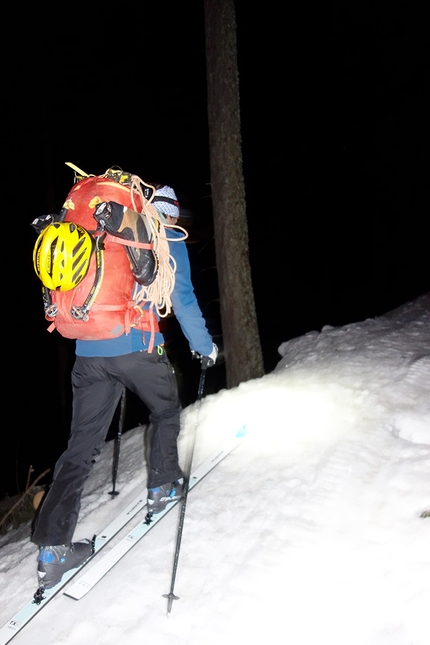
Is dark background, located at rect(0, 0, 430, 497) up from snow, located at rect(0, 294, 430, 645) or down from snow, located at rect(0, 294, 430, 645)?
up

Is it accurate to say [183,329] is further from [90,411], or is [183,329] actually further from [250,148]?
[250,148]

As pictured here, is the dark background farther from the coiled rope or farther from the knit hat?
the coiled rope

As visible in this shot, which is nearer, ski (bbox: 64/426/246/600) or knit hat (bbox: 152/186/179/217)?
ski (bbox: 64/426/246/600)

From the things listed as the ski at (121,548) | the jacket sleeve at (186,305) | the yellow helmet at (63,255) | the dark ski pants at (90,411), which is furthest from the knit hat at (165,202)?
the ski at (121,548)

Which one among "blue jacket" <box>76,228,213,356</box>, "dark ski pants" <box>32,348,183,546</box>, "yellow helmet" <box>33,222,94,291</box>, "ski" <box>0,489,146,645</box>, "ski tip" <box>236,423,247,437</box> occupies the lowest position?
"ski" <box>0,489,146,645</box>

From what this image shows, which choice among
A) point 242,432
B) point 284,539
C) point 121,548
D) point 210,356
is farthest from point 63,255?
point 242,432

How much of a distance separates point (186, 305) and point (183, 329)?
0.16 meters

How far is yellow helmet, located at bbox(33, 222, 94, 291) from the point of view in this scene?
8.54ft

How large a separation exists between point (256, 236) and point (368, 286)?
26.9 ft

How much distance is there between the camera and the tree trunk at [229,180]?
6.44m

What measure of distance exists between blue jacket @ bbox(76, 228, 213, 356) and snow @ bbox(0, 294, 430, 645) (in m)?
0.68

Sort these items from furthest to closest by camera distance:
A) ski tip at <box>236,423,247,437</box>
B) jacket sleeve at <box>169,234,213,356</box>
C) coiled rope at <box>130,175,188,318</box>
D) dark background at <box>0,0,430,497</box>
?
dark background at <box>0,0,430,497</box> < ski tip at <box>236,423,247,437</box> < jacket sleeve at <box>169,234,213,356</box> < coiled rope at <box>130,175,188,318</box>

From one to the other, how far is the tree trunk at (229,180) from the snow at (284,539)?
2.03 meters

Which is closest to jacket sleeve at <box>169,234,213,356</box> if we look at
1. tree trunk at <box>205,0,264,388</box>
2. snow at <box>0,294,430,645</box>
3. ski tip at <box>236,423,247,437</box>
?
snow at <box>0,294,430,645</box>
